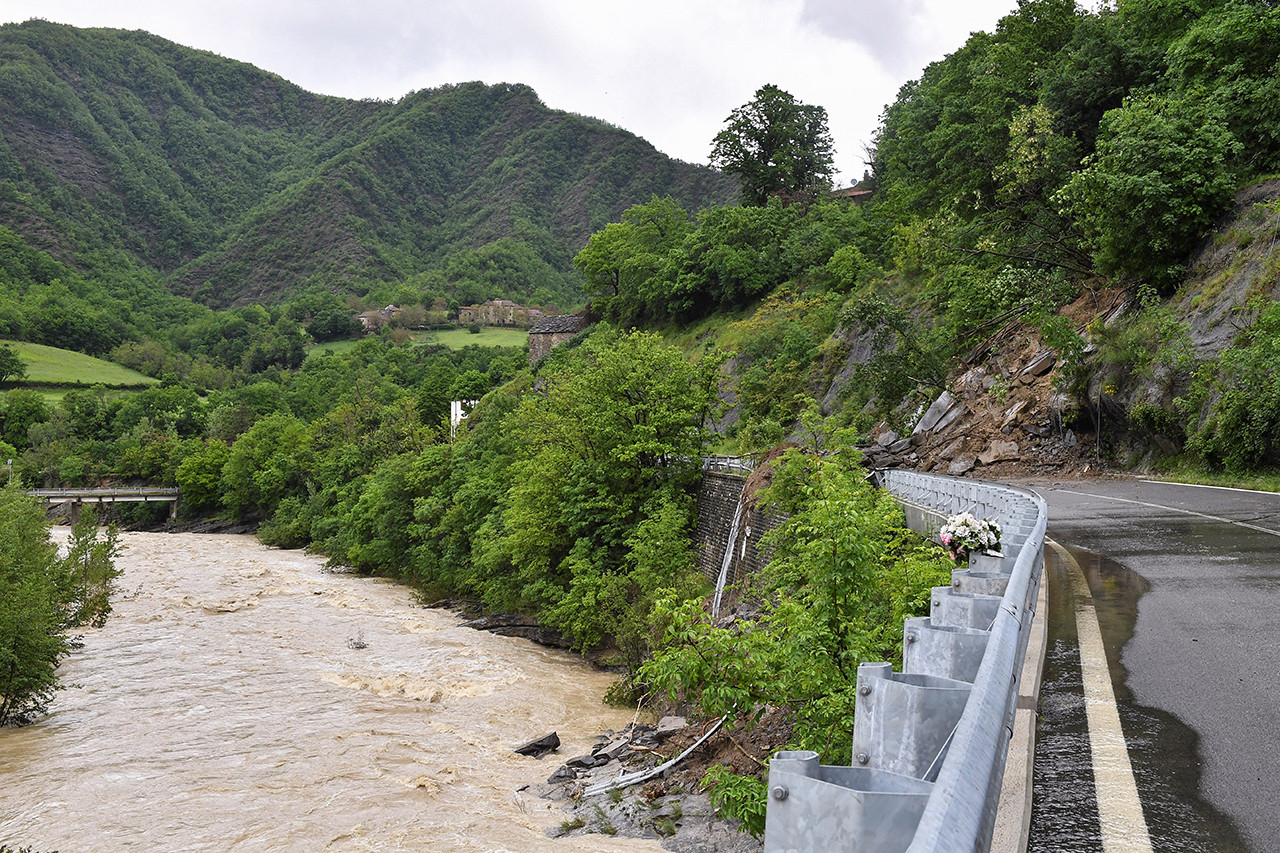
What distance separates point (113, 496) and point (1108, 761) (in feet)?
335

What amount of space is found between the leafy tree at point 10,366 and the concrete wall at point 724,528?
131969mm

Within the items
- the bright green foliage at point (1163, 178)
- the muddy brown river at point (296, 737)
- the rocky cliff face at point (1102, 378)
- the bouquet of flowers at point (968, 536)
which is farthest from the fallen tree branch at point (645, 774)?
the bright green foliage at point (1163, 178)

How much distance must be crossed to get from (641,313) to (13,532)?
190 ft

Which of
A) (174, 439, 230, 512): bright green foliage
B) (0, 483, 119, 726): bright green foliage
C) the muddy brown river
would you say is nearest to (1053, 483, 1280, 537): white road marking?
the muddy brown river

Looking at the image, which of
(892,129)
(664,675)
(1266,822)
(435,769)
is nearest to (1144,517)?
(664,675)

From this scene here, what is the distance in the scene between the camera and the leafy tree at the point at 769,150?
73.1 m

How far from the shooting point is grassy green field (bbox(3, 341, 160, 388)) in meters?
127

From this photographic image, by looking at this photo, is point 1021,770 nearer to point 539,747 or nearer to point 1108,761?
point 1108,761

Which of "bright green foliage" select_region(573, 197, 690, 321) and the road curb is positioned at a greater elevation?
"bright green foliage" select_region(573, 197, 690, 321)

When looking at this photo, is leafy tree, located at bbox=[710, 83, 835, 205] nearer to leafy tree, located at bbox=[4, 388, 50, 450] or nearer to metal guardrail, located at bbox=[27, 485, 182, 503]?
metal guardrail, located at bbox=[27, 485, 182, 503]

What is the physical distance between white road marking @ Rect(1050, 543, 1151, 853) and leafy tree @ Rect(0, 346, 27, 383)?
15002cm

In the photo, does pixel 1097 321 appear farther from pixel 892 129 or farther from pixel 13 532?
pixel 892 129

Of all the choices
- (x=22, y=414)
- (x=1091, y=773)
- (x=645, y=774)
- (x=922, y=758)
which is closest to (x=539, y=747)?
(x=645, y=774)

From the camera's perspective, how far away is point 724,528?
2706 cm
